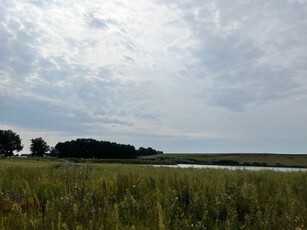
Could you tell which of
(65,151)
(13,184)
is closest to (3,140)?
(65,151)

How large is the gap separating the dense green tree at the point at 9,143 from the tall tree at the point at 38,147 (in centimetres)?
390

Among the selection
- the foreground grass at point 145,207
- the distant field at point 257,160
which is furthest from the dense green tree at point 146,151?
the foreground grass at point 145,207

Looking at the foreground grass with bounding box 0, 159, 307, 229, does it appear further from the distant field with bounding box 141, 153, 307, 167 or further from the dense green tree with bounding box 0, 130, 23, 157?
the dense green tree with bounding box 0, 130, 23, 157

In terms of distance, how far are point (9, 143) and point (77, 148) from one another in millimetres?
23240

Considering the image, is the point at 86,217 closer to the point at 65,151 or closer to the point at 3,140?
the point at 3,140

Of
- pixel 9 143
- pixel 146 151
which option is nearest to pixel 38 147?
pixel 9 143

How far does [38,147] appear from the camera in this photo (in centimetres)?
11619

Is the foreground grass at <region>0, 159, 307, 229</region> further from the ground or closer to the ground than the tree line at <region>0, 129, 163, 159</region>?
closer to the ground

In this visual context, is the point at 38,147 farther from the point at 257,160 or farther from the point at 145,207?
the point at 145,207

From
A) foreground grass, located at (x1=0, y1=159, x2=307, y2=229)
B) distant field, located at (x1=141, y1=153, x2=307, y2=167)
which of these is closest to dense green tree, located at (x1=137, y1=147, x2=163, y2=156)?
distant field, located at (x1=141, y1=153, x2=307, y2=167)

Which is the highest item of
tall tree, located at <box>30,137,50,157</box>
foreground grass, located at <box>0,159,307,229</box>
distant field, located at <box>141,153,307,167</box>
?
tall tree, located at <box>30,137,50,157</box>

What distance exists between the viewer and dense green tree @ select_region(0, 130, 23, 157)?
4141 inches

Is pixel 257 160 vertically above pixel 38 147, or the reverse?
pixel 38 147

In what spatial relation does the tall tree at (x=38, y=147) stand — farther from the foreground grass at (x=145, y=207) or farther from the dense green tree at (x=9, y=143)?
the foreground grass at (x=145, y=207)
